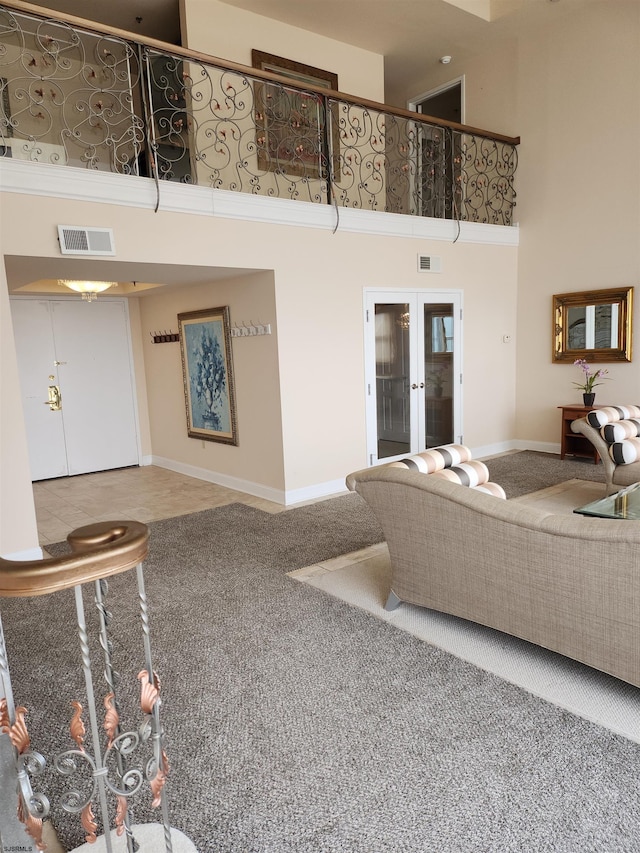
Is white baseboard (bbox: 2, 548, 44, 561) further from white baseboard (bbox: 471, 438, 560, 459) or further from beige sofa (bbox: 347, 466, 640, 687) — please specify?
white baseboard (bbox: 471, 438, 560, 459)

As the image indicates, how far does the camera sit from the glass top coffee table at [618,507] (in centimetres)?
335

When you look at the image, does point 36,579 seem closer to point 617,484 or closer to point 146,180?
point 146,180

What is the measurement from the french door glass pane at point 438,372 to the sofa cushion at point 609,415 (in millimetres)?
2014

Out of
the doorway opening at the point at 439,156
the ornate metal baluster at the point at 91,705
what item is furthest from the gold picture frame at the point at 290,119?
the ornate metal baluster at the point at 91,705

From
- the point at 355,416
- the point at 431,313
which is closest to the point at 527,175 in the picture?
the point at 431,313

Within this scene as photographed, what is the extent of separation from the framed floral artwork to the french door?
148 centimetres

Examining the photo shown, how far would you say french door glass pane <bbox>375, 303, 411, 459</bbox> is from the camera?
620 centimetres

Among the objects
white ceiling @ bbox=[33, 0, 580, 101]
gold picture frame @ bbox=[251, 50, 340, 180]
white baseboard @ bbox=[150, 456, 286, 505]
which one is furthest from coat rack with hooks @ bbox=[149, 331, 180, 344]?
white ceiling @ bbox=[33, 0, 580, 101]

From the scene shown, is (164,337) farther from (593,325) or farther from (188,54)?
(593,325)

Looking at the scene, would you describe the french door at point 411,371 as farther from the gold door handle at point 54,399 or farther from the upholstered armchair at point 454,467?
the gold door handle at point 54,399

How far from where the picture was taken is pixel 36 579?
1.13m

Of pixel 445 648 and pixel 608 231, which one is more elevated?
pixel 608 231

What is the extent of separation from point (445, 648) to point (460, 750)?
2.41ft

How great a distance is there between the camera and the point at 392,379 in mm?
6363
